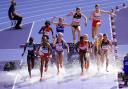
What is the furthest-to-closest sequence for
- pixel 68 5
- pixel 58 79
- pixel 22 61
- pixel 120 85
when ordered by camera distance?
A: pixel 68 5
pixel 22 61
pixel 58 79
pixel 120 85

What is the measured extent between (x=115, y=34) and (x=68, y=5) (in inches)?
257

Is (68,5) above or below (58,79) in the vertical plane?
above

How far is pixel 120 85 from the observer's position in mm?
15031

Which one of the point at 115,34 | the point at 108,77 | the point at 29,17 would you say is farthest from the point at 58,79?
the point at 29,17

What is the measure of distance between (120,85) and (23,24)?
924 centimetres

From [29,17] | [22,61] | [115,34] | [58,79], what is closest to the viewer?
[58,79]

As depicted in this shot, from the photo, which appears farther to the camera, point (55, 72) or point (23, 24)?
point (23, 24)

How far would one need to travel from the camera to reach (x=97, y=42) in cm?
1667

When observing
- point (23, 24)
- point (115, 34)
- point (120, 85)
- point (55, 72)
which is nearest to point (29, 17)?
point (23, 24)

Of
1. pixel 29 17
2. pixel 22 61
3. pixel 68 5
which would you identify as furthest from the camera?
pixel 68 5

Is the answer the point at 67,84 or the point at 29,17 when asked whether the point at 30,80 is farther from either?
the point at 29,17

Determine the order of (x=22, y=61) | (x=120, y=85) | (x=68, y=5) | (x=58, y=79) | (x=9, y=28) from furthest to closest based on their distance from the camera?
(x=68, y=5) → (x=9, y=28) → (x=22, y=61) → (x=58, y=79) → (x=120, y=85)

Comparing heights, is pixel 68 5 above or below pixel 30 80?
above

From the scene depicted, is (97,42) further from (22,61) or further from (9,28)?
(9,28)
